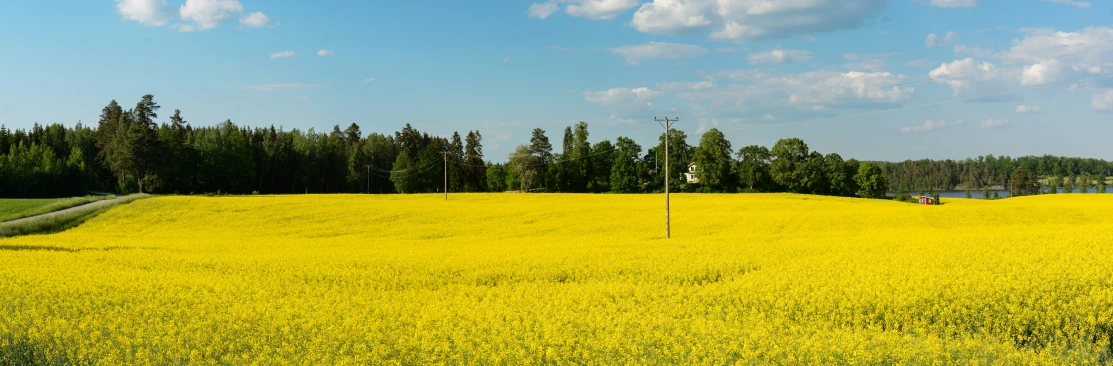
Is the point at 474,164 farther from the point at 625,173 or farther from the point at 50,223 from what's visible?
the point at 50,223

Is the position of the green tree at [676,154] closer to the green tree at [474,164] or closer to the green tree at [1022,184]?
the green tree at [474,164]

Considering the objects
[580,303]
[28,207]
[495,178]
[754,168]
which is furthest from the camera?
[495,178]

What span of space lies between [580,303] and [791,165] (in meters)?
85.5

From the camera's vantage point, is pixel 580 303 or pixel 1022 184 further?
pixel 1022 184

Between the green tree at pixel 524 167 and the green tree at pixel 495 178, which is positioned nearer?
the green tree at pixel 524 167

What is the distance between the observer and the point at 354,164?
109 meters

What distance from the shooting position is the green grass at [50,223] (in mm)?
32719

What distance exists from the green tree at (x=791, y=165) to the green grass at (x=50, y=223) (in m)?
75.6

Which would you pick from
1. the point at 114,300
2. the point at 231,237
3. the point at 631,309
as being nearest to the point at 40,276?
the point at 114,300

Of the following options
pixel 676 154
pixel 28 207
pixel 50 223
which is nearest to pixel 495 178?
pixel 676 154

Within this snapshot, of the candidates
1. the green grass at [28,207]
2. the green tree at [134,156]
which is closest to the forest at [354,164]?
the green tree at [134,156]

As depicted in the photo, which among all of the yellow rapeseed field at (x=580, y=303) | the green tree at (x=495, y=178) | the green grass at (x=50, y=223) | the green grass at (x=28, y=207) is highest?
the green tree at (x=495, y=178)

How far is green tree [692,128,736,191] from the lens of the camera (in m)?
90.3

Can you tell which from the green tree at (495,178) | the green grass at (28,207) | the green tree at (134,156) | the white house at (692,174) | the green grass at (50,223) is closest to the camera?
the green grass at (50,223)
